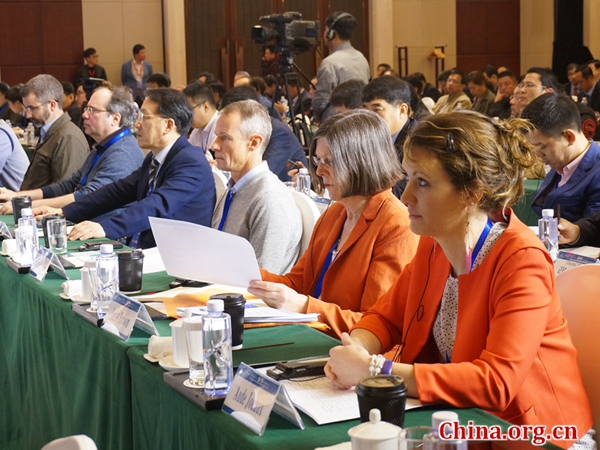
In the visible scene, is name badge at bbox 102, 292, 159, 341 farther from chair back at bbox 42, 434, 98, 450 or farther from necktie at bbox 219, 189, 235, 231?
necktie at bbox 219, 189, 235, 231

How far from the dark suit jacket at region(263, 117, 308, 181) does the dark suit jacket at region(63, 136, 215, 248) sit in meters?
2.03

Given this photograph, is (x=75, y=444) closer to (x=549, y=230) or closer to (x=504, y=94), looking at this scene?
(x=549, y=230)

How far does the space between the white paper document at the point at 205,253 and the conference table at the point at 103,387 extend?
0.17 meters

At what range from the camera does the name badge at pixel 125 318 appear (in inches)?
73.9

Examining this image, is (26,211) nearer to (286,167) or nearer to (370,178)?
(370,178)

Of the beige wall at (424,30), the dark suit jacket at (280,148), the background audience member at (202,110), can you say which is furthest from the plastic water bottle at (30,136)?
the beige wall at (424,30)

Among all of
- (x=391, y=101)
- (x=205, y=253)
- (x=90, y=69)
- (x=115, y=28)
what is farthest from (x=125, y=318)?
(x=115, y=28)

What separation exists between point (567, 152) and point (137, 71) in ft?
35.3

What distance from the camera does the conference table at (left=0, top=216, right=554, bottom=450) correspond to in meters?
1.39

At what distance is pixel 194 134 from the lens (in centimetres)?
651

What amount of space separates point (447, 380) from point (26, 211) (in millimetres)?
2066

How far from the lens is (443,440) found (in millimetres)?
981

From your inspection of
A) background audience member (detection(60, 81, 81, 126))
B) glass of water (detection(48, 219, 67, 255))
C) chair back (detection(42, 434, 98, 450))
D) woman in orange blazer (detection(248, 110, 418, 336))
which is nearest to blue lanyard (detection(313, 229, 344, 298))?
woman in orange blazer (detection(248, 110, 418, 336))

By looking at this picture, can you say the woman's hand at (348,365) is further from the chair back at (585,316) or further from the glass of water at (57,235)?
the glass of water at (57,235)
